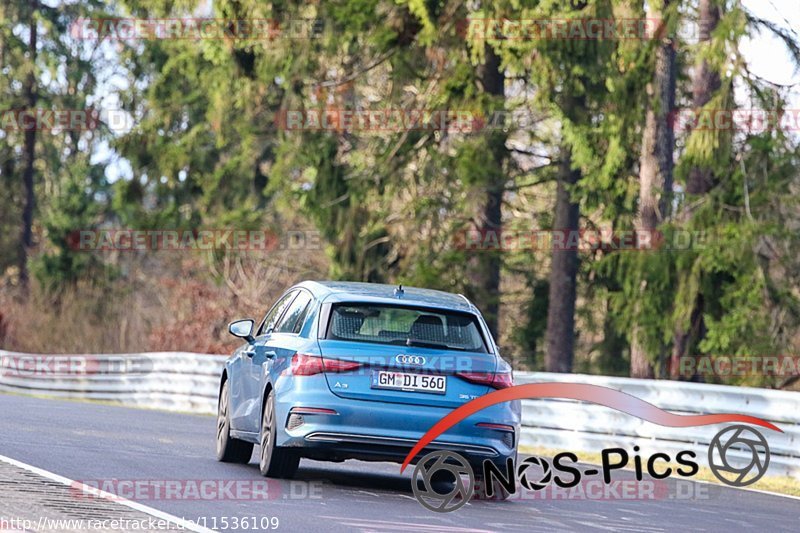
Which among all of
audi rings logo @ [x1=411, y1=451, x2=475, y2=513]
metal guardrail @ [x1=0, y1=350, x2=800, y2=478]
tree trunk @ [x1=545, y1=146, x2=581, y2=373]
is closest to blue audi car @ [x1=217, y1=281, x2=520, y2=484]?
audi rings logo @ [x1=411, y1=451, x2=475, y2=513]

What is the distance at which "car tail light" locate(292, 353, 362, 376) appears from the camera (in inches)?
485

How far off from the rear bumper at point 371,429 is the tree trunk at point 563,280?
18.8 meters

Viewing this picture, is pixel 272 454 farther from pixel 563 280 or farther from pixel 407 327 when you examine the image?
pixel 563 280

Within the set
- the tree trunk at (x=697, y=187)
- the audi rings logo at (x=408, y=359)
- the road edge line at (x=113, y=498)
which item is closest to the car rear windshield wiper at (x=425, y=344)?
the audi rings logo at (x=408, y=359)

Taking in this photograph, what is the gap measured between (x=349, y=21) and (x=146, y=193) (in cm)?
1254

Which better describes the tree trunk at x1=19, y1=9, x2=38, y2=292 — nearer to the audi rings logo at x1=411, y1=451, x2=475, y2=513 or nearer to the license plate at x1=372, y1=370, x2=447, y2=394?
the audi rings logo at x1=411, y1=451, x2=475, y2=513

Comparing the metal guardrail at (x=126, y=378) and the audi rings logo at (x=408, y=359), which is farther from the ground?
the audi rings logo at (x=408, y=359)

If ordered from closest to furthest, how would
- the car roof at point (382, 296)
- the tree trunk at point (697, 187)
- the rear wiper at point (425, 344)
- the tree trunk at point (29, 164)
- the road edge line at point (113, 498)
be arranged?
1. the road edge line at point (113, 498)
2. the rear wiper at point (425, 344)
3. the car roof at point (382, 296)
4. the tree trunk at point (697, 187)
5. the tree trunk at point (29, 164)

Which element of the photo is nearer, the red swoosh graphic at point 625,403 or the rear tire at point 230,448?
the rear tire at point 230,448

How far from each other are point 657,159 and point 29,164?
31485 millimetres

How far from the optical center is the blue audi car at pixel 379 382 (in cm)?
1220

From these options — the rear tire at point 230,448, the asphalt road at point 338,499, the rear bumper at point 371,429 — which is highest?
the rear bumper at point 371,429

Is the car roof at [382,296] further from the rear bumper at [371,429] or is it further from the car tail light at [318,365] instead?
the rear bumper at [371,429]

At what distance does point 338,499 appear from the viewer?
11.9 metres
